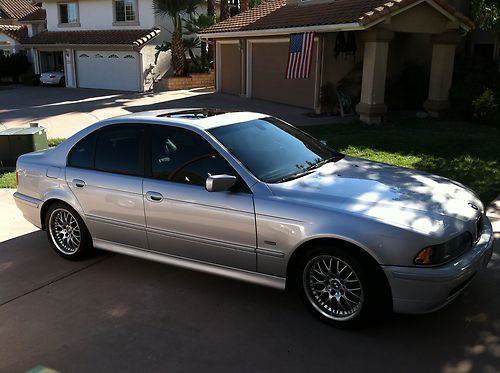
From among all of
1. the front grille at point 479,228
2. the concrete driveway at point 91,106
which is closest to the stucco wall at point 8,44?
the concrete driveway at point 91,106

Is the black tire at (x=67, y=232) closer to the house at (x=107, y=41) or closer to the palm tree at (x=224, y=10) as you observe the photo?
the house at (x=107, y=41)

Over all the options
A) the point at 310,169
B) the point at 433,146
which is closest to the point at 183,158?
the point at 310,169

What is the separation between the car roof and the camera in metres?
4.55

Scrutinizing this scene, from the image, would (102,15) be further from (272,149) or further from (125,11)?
(272,149)

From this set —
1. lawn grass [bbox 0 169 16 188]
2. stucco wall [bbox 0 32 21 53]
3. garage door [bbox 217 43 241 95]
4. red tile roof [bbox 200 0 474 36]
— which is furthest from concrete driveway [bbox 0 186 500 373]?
stucco wall [bbox 0 32 21 53]

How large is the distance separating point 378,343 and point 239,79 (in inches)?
722

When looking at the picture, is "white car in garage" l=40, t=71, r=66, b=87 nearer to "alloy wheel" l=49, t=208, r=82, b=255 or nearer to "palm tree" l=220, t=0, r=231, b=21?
"palm tree" l=220, t=0, r=231, b=21

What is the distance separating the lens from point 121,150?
4801 millimetres

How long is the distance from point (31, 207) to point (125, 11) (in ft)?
82.7

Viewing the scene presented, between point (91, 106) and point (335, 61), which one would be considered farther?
point (91, 106)

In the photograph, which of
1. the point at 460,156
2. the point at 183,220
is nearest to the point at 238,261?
the point at 183,220

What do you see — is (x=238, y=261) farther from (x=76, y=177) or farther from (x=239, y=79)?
(x=239, y=79)

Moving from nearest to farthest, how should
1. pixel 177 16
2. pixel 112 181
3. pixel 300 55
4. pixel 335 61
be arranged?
pixel 112 181
pixel 300 55
pixel 335 61
pixel 177 16

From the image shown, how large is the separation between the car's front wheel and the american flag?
40.5ft
